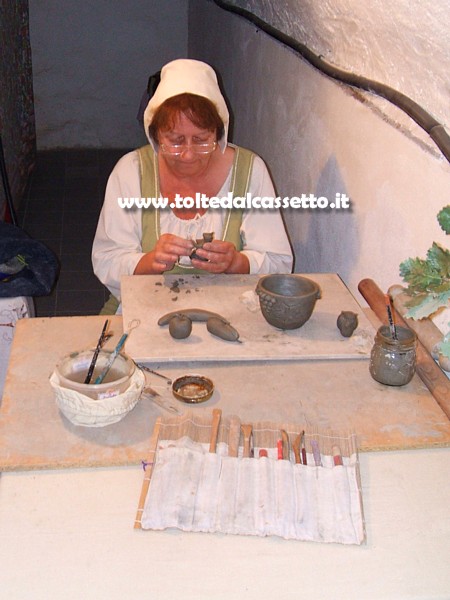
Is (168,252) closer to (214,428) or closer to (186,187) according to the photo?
(186,187)

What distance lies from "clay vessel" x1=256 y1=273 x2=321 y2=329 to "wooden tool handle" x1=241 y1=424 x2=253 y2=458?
362mm

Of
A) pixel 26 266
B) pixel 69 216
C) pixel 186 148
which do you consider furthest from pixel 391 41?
pixel 69 216

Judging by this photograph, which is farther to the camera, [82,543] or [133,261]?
[133,261]

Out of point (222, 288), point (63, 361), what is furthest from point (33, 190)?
point (63, 361)

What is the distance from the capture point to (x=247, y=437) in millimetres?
1267

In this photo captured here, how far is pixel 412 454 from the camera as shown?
127cm

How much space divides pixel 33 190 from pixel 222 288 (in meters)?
3.91

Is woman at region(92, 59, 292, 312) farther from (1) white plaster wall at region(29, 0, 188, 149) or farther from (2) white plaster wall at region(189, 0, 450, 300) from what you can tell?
(1) white plaster wall at region(29, 0, 188, 149)

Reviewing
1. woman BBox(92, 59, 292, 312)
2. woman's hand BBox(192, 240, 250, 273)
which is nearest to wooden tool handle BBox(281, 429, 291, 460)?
woman's hand BBox(192, 240, 250, 273)

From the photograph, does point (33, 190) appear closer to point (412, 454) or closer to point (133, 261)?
point (133, 261)

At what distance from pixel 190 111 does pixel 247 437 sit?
114cm

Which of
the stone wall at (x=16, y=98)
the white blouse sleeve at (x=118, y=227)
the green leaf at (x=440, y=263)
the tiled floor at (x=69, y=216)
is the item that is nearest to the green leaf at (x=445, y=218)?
the green leaf at (x=440, y=263)

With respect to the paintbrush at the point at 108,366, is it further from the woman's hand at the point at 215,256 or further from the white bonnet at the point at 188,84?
the white bonnet at the point at 188,84

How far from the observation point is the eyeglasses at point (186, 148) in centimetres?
208
